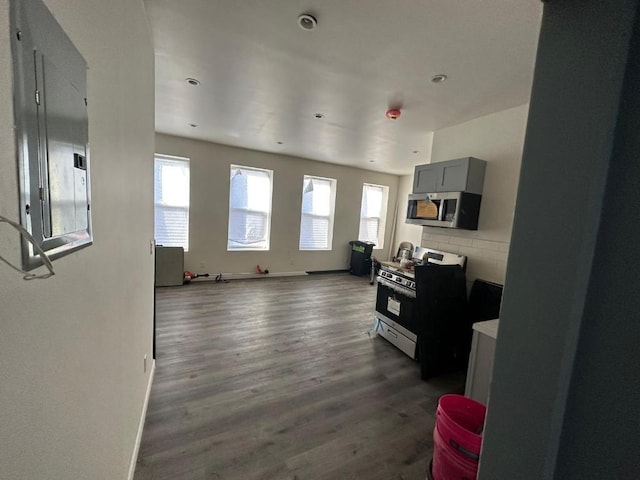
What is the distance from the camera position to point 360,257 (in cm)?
660

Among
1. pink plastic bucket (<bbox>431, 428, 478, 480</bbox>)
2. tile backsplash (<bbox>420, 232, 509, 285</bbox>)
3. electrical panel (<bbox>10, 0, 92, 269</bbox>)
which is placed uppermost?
electrical panel (<bbox>10, 0, 92, 269</bbox>)

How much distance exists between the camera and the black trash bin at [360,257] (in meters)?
6.54

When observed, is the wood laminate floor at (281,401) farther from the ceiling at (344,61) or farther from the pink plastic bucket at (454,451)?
the ceiling at (344,61)

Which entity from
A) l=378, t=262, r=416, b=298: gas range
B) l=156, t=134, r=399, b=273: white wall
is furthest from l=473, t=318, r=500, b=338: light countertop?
l=156, t=134, r=399, b=273: white wall

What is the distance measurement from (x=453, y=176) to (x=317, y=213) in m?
3.81

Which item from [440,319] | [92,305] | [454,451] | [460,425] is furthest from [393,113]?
[92,305]

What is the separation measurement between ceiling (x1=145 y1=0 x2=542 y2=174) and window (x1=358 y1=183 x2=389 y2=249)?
343 cm

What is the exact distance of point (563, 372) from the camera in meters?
0.66

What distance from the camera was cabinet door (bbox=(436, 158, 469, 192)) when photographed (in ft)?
9.22

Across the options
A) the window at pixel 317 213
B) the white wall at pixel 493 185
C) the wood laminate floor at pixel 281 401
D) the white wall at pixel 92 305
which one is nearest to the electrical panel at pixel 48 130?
the white wall at pixel 92 305

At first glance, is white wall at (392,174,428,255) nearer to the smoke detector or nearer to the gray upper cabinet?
the gray upper cabinet

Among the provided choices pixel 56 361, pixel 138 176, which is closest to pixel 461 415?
pixel 56 361

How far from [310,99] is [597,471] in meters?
3.08

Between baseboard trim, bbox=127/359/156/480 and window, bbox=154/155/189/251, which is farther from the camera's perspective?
window, bbox=154/155/189/251
